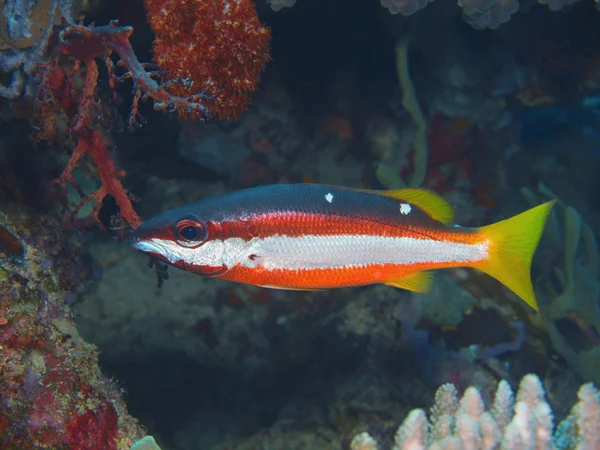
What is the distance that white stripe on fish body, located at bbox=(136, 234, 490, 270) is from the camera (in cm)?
243

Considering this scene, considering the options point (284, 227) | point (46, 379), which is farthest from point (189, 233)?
point (46, 379)

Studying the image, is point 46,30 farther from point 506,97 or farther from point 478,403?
point 506,97

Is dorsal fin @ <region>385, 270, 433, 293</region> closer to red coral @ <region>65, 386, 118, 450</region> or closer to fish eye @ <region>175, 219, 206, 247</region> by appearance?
fish eye @ <region>175, 219, 206, 247</region>

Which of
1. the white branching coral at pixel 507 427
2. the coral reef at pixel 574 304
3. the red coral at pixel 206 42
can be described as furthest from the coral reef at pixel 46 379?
the coral reef at pixel 574 304

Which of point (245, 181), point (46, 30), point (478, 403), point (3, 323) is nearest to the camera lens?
point (3, 323)

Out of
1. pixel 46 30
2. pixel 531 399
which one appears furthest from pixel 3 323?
pixel 531 399

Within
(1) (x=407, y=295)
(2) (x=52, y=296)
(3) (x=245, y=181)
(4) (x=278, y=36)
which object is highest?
(4) (x=278, y=36)

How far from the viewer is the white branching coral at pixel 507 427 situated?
2730 mm

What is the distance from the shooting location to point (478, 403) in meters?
3.04

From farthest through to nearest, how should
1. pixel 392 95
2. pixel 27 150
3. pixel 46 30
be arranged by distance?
pixel 392 95 < pixel 27 150 < pixel 46 30

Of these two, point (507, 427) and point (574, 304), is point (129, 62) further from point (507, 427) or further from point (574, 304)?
point (574, 304)

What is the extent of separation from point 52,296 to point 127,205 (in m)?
1.18

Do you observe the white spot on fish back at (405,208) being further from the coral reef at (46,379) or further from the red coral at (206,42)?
the coral reef at (46,379)

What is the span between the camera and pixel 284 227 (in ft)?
8.30
